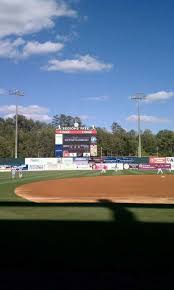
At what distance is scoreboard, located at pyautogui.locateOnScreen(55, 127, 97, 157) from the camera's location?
6738 centimetres

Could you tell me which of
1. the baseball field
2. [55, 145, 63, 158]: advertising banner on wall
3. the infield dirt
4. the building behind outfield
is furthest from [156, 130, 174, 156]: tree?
the baseball field

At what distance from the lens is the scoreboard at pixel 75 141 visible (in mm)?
67375

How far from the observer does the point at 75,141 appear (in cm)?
6806

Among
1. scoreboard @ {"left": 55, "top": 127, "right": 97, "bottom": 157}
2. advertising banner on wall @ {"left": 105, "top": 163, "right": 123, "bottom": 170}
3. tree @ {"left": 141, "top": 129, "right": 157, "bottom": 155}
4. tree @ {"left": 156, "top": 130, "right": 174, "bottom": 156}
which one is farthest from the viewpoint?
tree @ {"left": 141, "top": 129, "right": 157, "bottom": 155}
